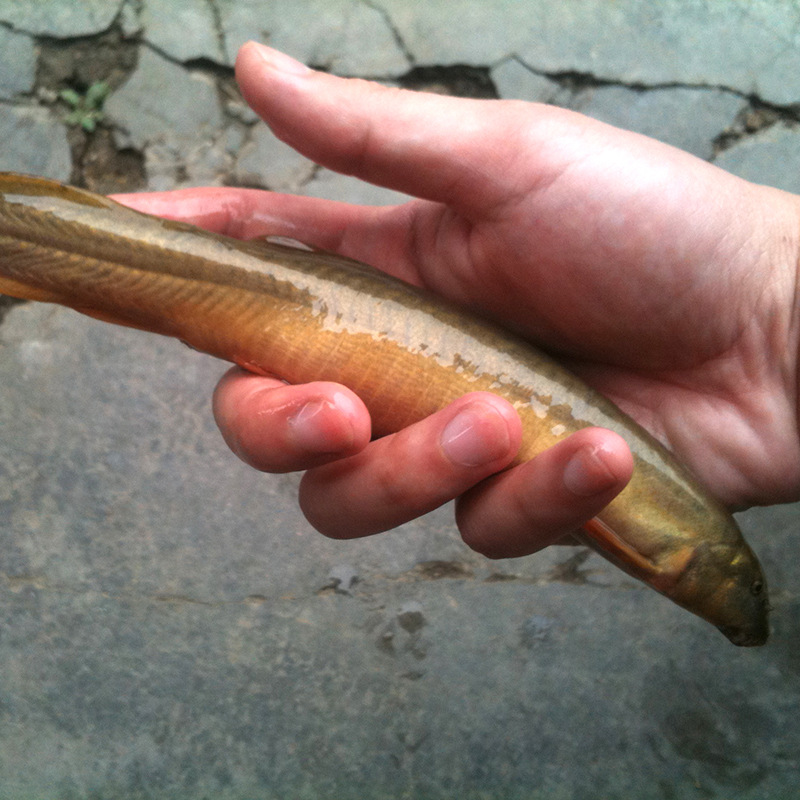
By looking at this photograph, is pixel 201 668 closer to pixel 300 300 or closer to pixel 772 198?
pixel 300 300

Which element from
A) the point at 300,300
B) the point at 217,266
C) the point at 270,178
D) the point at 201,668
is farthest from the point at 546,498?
the point at 270,178

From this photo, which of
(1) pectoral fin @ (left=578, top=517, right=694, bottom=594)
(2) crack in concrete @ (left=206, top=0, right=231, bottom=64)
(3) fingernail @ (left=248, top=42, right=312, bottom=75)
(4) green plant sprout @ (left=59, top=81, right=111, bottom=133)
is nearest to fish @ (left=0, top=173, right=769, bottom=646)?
(1) pectoral fin @ (left=578, top=517, right=694, bottom=594)

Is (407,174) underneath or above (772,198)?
underneath

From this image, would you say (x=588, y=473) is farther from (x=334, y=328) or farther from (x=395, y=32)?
(x=395, y=32)

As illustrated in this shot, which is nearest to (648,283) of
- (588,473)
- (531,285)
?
(531,285)

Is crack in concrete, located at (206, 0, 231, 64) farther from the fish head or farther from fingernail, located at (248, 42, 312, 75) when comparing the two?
the fish head
